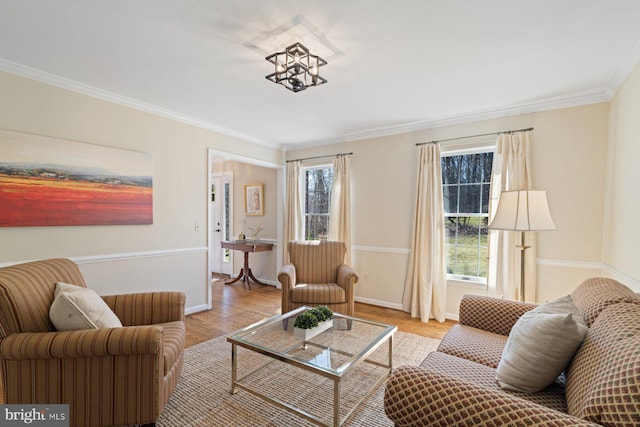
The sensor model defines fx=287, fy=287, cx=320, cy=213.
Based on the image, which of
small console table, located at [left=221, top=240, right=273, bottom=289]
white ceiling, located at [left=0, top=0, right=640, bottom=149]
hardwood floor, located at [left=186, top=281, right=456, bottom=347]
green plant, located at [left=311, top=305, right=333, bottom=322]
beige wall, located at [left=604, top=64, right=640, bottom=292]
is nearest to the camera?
white ceiling, located at [left=0, top=0, right=640, bottom=149]

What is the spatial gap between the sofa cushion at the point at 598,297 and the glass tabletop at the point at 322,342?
1.16 meters

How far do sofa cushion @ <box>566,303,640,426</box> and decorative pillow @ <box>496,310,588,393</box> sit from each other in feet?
0.17

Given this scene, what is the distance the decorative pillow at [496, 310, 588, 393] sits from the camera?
121 cm

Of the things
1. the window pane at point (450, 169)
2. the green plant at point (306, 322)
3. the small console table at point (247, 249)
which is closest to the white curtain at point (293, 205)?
the small console table at point (247, 249)

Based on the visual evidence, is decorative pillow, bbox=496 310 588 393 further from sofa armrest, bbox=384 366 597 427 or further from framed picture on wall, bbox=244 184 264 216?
framed picture on wall, bbox=244 184 264 216

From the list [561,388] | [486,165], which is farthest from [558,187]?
[561,388]

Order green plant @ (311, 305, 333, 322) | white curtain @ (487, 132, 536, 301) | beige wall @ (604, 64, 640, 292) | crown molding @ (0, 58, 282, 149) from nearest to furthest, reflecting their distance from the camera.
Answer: beige wall @ (604, 64, 640, 292) < green plant @ (311, 305, 333, 322) < crown molding @ (0, 58, 282, 149) < white curtain @ (487, 132, 536, 301)

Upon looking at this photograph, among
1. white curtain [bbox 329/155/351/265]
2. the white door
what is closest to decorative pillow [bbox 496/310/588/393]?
white curtain [bbox 329/155/351/265]

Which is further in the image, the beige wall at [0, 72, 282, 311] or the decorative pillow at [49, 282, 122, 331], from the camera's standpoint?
the beige wall at [0, 72, 282, 311]

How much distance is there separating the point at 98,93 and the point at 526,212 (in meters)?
4.03

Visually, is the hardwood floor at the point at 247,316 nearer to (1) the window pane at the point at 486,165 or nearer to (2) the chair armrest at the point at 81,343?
(2) the chair armrest at the point at 81,343

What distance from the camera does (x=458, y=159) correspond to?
12.1ft

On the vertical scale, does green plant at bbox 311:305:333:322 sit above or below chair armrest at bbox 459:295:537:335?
below

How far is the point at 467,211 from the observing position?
3.62 metres
